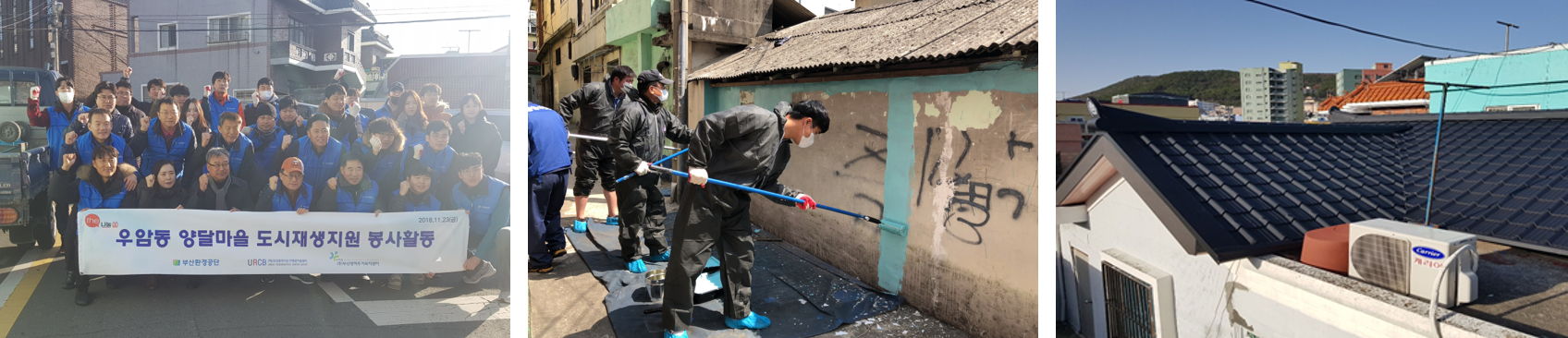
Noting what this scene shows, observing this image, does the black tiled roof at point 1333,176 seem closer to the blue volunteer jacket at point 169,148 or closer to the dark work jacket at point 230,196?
the dark work jacket at point 230,196

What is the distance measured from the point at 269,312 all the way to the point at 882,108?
3.14 meters

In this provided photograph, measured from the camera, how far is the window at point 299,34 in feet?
8.34

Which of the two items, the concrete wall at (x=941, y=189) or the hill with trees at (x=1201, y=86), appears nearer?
the hill with trees at (x=1201, y=86)

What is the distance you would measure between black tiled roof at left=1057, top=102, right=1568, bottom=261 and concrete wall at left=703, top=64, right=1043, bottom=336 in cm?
70

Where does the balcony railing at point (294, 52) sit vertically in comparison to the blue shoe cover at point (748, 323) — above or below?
above

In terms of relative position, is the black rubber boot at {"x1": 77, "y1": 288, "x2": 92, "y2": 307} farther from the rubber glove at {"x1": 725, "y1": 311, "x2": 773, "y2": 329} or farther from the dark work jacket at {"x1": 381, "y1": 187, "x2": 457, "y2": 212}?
the rubber glove at {"x1": 725, "y1": 311, "x2": 773, "y2": 329}

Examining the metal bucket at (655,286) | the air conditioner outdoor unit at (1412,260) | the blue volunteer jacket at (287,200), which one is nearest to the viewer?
the air conditioner outdoor unit at (1412,260)

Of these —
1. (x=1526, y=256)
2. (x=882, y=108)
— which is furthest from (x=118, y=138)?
(x=1526, y=256)

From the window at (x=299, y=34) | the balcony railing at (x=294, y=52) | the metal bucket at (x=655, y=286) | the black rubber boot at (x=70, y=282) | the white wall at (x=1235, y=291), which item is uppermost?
A: the window at (x=299, y=34)

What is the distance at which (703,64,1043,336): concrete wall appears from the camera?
2873 millimetres

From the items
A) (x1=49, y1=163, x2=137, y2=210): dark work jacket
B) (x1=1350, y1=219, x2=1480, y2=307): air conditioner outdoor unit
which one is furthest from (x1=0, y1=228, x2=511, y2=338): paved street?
(x1=1350, y1=219, x2=1480, y2=307): air conditioner outdoor unit

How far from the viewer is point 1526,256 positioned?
6.48 feet

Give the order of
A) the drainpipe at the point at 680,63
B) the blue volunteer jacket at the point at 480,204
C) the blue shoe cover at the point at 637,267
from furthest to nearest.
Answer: the drainpipe at the point at 680,63 < the blue shoe cover at the point at 637,267 < the blue volunteer jacket at the point at 480,204

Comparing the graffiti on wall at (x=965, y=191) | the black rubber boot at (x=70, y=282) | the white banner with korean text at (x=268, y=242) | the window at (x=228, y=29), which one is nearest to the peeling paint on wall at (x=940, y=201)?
the graffiti on wall at (x=965, y=191)
